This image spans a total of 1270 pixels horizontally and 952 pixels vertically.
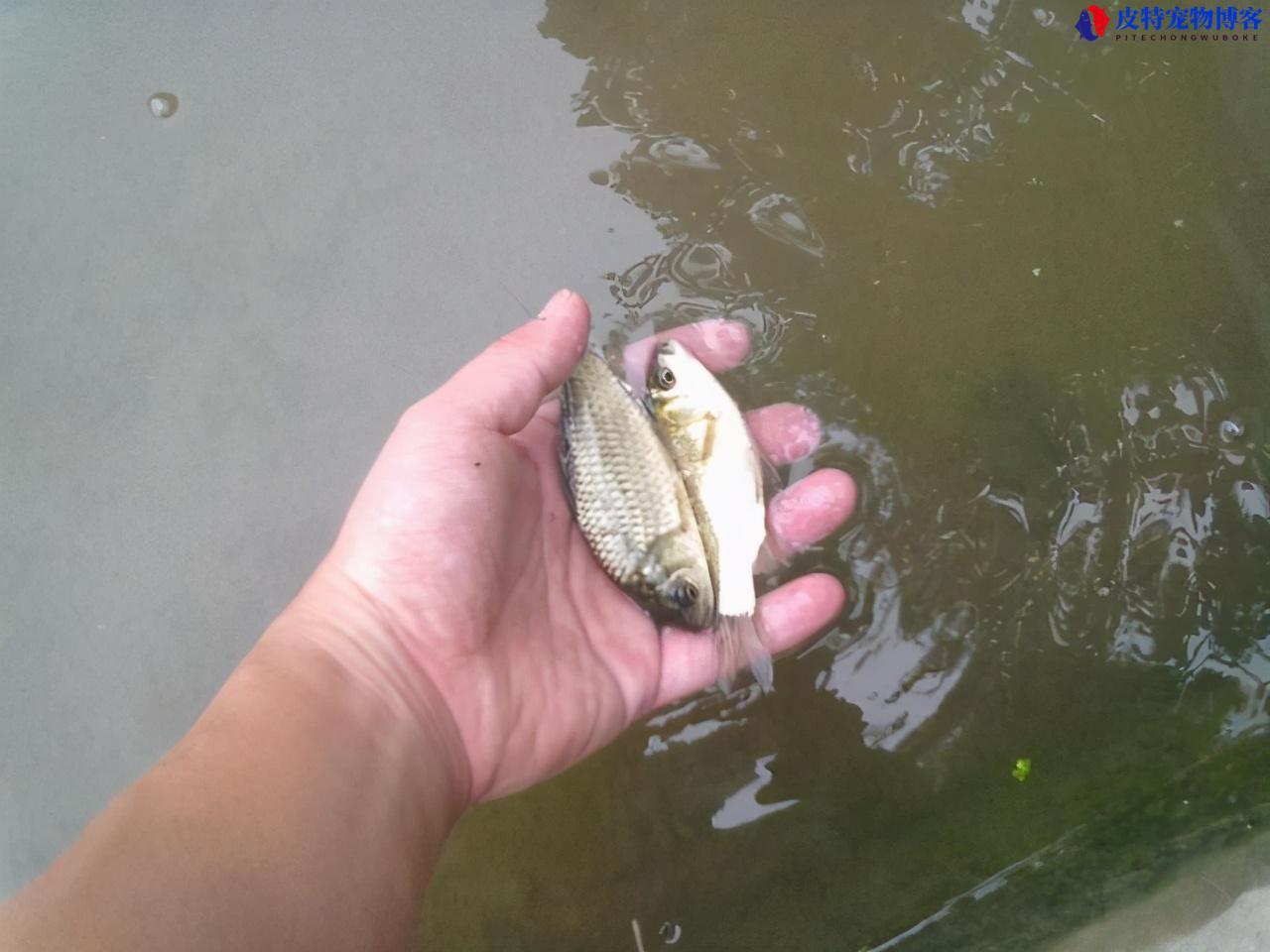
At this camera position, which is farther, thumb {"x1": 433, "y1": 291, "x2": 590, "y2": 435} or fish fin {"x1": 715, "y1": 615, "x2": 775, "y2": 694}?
fish fin {"x1": 715, "y1": 615, "x2": 775, "y2": 694}

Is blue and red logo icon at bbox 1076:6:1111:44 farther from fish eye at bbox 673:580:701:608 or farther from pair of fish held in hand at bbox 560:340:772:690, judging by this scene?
fish eye at bbox 673:580:701:608

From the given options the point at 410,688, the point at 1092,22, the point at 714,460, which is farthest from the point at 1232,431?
the point at 410,688

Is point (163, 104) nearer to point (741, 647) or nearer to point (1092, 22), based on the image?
point (741, 647)

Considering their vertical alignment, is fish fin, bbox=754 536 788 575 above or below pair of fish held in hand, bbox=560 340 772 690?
below

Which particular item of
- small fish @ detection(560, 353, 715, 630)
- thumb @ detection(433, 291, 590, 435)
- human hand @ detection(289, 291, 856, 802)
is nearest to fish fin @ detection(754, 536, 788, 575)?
human hand @ detection(289, 291, 856, 802)

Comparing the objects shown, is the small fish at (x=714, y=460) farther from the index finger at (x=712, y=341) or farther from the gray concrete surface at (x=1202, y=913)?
the gray concrete surface at (x=1202, y=913)

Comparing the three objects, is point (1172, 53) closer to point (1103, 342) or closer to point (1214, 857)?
point (1103, 342)
